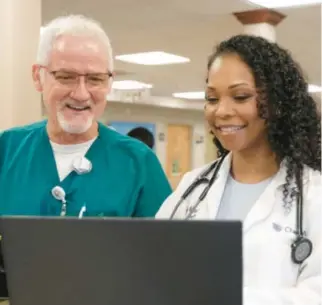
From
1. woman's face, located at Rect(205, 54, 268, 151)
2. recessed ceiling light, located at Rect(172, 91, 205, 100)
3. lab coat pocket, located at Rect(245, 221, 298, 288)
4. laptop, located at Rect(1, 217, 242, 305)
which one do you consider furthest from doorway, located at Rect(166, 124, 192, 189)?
laptop, located at Rect(1, 217, 242, 305)

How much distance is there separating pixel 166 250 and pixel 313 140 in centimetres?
71

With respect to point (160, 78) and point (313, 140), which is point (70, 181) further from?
point (160, 78)

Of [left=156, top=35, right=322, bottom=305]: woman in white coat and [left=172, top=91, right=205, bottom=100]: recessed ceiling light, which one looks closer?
[left=156, top=35, right=322, bottom=305]: woman in white coat

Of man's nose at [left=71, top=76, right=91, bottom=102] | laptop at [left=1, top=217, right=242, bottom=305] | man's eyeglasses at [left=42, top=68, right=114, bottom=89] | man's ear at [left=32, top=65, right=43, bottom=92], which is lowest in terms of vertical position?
laptop at [left=1, top=217, right=242, bottom=305]

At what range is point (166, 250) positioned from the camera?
0.82 meters

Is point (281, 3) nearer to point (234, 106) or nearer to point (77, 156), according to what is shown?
point (77, 156)

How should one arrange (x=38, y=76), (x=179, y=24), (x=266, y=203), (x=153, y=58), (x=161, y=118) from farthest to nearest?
(x=161, y=118) < (x=153, y=58) < (x=179, y=24) < (x=38, y=76) < (x=266, y=203)

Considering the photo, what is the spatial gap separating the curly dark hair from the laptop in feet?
1.77

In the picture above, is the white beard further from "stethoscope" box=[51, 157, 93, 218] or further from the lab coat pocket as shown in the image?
the lab coat pocket

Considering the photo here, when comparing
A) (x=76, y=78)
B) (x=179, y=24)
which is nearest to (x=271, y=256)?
(x=76, y=78)

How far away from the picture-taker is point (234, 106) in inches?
52.8

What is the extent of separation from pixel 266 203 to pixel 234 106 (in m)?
0.22

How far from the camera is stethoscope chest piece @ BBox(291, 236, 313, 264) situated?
1199mm

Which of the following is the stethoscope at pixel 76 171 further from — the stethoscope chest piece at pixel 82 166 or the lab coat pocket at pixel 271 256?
the lab coat pocket at pixel 271 256
